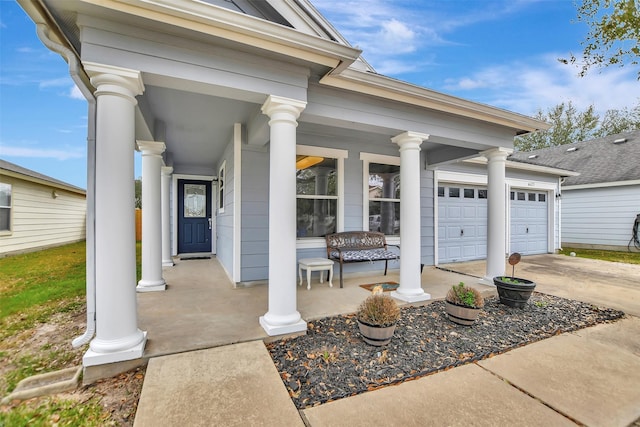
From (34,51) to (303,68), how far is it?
24.7ft

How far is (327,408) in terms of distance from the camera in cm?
176

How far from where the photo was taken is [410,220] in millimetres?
3834

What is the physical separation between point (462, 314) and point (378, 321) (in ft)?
3.74

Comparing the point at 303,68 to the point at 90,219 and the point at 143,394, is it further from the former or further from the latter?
the point at 143,394

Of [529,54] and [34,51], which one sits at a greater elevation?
[529,54]

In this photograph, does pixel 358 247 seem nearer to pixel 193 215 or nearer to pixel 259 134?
pixel 259 134

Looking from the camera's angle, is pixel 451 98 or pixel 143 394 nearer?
pixel 143 394

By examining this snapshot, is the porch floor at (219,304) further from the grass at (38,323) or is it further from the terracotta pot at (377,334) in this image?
the terracotta pot at (377,334)

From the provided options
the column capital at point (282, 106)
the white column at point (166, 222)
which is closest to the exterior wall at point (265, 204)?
the column capital at point (282, 106)

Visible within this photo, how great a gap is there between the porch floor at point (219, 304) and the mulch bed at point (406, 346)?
0.44 meters

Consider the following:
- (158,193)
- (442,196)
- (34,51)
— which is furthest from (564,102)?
(34,51)

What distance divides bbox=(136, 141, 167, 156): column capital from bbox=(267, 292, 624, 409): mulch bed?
3585mm

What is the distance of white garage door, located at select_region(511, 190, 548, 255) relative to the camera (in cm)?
818

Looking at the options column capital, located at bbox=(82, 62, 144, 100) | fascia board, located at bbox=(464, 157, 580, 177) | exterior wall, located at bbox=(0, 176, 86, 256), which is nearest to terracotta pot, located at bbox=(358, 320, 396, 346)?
column capital, located at bbox=(82, 62, 144, 100)
